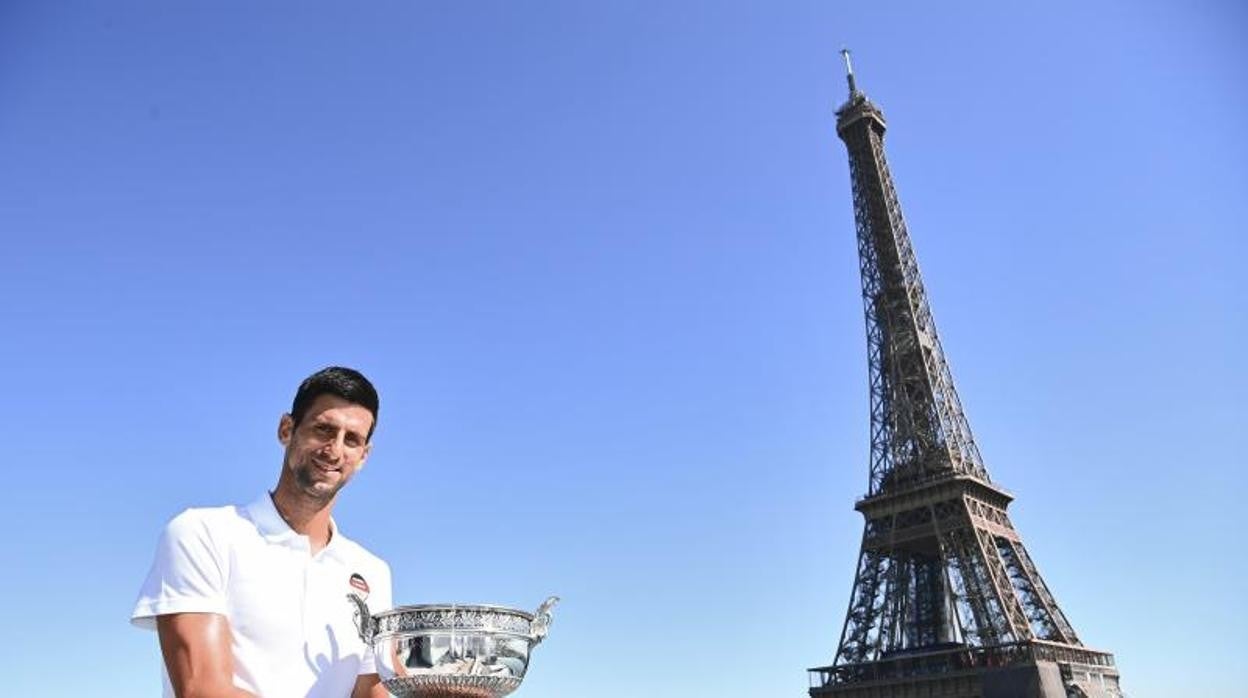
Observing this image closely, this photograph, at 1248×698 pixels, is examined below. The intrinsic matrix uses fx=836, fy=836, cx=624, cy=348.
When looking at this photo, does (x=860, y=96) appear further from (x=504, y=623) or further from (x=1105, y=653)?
(x=504, y=623)

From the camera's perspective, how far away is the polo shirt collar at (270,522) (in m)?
3.02

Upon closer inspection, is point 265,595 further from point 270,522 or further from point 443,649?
point 443,649

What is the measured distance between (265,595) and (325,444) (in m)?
0.55

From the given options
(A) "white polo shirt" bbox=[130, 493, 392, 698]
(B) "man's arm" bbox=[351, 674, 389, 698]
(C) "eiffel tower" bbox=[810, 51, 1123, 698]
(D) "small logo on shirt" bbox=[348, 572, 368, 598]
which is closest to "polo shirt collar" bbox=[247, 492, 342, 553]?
(A) "white polo shirt" bbox=[130, 493, 392, 698]

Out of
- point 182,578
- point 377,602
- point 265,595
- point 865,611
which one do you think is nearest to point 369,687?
point 377,602

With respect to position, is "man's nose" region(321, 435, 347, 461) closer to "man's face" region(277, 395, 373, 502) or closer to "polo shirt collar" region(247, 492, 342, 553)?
"man's face" region(277, 395, 373, 502)

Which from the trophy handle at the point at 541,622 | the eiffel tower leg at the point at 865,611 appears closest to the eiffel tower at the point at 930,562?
the eiffel tower leg at the point at 865,611

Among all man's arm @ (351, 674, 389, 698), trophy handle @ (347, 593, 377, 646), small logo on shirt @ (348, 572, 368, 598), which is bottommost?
man's arm @ (351, 674, 389, 698)

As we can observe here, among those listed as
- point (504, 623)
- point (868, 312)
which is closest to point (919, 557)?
point (868, 312)

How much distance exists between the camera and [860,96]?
65625mm

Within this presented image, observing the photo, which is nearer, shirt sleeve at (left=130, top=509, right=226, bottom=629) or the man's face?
shirt sleeve at (left=130, top=509, right=226, bottom=629)

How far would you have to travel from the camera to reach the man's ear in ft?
10.1

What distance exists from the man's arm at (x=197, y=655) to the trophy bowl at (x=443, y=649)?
0.43 metres

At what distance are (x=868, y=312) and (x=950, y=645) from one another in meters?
24.2
